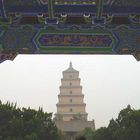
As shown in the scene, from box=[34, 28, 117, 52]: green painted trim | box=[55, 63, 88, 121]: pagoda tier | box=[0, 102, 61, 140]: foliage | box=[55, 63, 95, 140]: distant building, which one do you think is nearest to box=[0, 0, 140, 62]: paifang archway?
box=[34, 28, 117, 52]: green painted trim

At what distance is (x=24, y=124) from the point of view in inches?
1446

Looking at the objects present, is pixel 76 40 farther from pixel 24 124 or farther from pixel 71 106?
pixel 71 106

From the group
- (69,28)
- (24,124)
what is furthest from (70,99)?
(69,28)

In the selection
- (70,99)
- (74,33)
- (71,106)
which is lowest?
(74,33)

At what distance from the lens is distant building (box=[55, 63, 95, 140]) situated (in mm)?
71750

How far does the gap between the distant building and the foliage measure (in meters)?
31.7

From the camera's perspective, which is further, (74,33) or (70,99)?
(70,99)

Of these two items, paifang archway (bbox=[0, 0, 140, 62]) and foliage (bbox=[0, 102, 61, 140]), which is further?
foliage (bbox=[0, 102, 61, 140])

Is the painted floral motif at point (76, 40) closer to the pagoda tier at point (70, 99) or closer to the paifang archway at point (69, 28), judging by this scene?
the paifang archway at point (69, 28)

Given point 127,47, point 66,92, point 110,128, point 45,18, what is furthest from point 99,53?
point 66,92

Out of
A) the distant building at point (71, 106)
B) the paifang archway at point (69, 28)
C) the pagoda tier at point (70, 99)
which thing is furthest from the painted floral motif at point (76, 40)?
the pagoda tier at point (70, 99)

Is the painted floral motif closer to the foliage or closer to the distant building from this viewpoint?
the foliage

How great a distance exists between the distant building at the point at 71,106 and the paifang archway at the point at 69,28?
61696 millimetres

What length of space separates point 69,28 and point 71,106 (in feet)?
240
